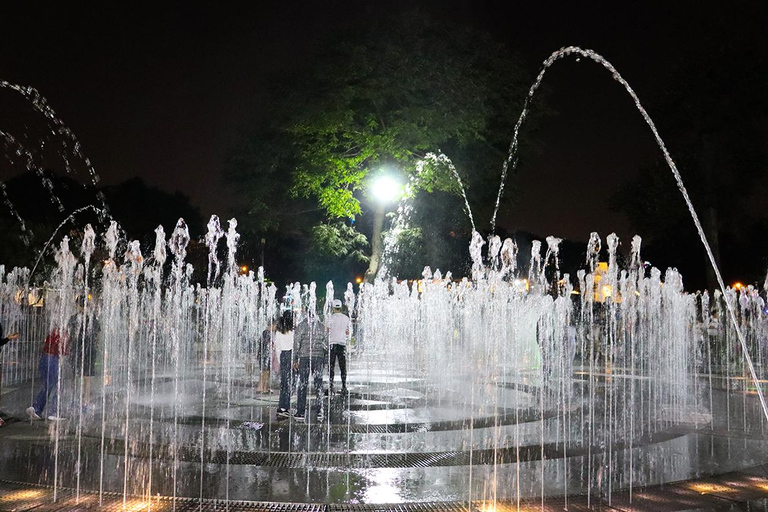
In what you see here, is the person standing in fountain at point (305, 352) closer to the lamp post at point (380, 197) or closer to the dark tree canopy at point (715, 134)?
the lamp post at point (380, 197)

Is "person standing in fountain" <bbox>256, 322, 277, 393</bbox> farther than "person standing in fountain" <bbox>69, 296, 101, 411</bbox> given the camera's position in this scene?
Yes

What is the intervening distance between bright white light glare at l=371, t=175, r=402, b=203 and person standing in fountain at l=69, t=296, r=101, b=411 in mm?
14525

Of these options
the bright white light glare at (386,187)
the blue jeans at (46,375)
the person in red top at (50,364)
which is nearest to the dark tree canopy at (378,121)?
the bright white light glare at (386,187)

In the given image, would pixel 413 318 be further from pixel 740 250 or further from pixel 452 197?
pixel 740 250

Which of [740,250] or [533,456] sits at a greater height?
[740,250]

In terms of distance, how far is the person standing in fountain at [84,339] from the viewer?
9945mm

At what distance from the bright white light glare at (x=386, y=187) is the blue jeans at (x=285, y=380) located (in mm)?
14553

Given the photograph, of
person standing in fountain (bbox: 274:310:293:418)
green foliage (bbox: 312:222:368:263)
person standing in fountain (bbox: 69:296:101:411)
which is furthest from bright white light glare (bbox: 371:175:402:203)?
person standing in fountain (bbox: 69:296:101:411)

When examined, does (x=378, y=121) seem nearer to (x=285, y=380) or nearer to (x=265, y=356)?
(x=265, y=356)

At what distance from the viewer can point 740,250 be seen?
6525cm

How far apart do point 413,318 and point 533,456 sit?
63.0 feet

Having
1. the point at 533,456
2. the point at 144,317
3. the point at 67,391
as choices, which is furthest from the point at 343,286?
the point at 533,456

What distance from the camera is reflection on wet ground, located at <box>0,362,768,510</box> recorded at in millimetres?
6047

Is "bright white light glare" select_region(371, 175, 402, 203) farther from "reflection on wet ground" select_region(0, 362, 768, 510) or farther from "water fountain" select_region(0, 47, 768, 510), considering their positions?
"reflection on wet ground" select_region(0, 362, 768, 510)
